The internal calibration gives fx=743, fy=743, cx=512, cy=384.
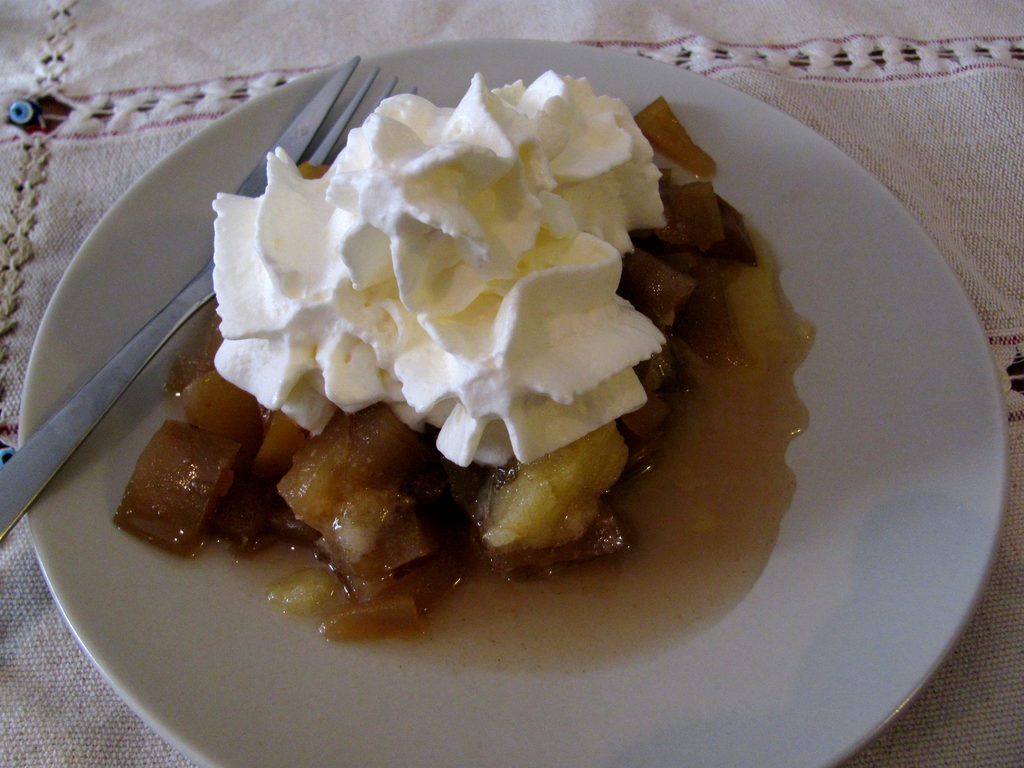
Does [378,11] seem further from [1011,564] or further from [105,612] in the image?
[1011,564]

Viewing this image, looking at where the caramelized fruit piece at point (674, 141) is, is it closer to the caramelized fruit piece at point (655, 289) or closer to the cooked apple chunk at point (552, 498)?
the caramelized fruit piece at point (655, 289)

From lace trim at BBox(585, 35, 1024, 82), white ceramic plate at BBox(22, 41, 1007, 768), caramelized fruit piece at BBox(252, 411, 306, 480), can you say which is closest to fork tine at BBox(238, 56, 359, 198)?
white ceramic plate at BBox(22, 41, 1007, 768)

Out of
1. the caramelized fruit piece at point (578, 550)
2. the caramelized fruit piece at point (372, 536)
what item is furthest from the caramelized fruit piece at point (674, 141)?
the caramelized fruit piece at point (372, 536)

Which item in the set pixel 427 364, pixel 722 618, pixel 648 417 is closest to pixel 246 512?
pixel 427 364

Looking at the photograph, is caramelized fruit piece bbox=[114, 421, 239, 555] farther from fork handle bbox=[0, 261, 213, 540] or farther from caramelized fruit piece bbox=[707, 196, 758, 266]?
caramelized fruit piece bbox=[707, 196, 758, 266]

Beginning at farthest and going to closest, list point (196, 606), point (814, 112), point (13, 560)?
point (814, 112), point (13, 560), point (196, 606)

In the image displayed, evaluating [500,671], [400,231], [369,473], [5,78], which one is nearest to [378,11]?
[5,78]
